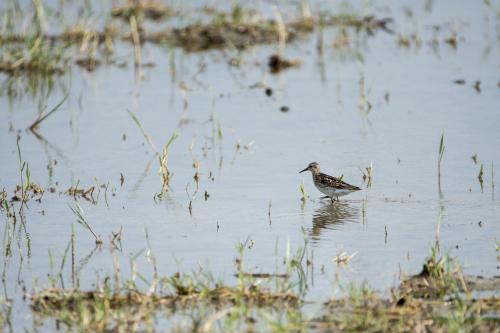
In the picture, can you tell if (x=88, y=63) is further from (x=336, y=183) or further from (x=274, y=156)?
(x=336, y=183)

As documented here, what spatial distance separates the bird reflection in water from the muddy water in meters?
0.03

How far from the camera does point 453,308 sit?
262 inches

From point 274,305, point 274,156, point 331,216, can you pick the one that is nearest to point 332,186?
point 331,216

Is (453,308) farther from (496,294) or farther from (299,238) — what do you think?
(299,238)

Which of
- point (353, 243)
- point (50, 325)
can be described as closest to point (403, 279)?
point (353, 243)

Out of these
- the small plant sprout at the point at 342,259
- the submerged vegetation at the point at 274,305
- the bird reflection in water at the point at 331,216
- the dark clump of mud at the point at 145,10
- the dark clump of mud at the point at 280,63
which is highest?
the dark clump of mud at the point at 145,10

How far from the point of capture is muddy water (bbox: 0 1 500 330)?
8438 mm

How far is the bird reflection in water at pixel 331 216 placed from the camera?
9.16m

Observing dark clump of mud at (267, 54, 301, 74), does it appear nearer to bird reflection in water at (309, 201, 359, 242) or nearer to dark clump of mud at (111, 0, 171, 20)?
dark clump of mud at (111, 0, 171, 20)

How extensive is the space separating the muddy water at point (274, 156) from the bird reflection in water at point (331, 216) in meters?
0.03

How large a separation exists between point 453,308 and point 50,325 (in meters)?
2.76

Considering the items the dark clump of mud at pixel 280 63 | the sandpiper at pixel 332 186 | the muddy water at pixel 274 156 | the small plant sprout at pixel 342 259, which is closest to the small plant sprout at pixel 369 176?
the muddy water at pixel 274 156

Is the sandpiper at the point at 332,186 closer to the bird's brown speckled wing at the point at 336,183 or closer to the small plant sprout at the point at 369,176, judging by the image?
the bird's brown speckled wing at the point at 336,183

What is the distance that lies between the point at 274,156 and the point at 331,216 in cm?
242
